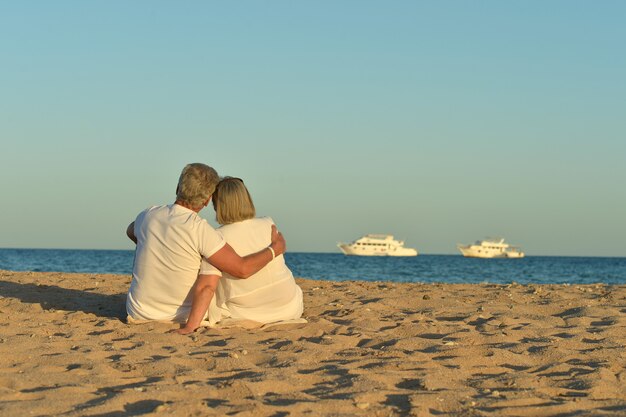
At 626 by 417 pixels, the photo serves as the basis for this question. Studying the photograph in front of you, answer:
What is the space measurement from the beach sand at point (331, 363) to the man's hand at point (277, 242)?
0.65 metres

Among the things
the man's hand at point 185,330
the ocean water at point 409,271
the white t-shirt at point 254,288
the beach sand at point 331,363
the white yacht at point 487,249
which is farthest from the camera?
the white yacht at point 487,249

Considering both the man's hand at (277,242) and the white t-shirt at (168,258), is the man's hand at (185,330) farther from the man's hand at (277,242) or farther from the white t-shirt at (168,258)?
the man's hand at (277,242)

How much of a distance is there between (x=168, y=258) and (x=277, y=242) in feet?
2.98

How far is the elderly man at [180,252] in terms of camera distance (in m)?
6.03

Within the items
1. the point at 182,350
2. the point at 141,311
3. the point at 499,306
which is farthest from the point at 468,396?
the point at 499,306

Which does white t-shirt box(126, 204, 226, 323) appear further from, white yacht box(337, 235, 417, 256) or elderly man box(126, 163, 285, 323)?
white yacht box(337, 235, 417, 256)

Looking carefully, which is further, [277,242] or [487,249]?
[487,249]

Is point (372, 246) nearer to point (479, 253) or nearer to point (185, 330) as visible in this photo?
point (479, 253)

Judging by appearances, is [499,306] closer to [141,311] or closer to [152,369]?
[141,311]

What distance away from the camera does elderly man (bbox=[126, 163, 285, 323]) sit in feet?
19.8

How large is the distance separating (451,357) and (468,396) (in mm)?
1143

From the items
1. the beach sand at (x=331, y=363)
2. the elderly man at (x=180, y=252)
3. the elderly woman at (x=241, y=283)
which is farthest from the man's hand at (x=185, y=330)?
the elderly man at (x=180, y=252)

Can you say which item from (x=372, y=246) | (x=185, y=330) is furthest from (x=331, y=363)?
(x=372, y=246)

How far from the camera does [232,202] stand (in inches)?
242
